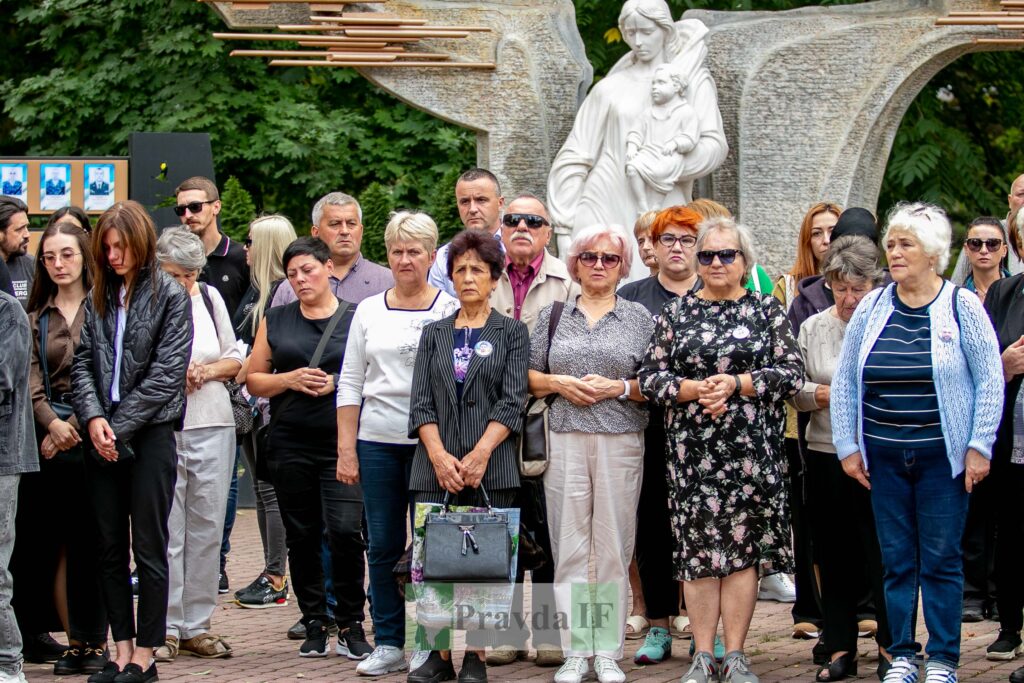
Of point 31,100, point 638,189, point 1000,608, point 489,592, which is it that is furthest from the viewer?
point 31,100

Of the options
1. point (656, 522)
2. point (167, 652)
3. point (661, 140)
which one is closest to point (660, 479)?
point (656, 522)

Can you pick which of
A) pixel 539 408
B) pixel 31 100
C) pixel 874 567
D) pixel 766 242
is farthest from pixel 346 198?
pixel 31 100

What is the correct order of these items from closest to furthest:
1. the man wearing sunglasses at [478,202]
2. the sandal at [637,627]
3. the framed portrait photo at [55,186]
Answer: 1. the sandal at [637,627]
2. the man wearing sunglasses at [478,202]
3. the framed portrait photo at [55,186]

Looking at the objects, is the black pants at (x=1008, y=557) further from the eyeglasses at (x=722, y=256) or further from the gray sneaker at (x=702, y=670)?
the eyeglasses at (x=722, y=256)

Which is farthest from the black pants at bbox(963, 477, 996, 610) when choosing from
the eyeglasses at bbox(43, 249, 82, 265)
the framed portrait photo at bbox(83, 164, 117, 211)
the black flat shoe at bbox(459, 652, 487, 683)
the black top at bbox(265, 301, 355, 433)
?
the framed portrait photo at bbox(83, 164, 117, 211)

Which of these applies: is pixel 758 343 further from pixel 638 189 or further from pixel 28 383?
pixel 638 189

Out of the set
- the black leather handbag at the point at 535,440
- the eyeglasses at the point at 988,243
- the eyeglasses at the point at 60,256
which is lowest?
the black leather handbag at the point at 535,440

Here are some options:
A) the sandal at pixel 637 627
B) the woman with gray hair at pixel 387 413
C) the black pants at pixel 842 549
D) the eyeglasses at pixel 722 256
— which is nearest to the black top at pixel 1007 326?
the black pants at pixel 842 549

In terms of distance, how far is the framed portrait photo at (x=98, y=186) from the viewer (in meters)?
9.84

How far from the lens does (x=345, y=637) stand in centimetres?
645

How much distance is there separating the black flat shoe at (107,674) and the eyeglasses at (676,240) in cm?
278

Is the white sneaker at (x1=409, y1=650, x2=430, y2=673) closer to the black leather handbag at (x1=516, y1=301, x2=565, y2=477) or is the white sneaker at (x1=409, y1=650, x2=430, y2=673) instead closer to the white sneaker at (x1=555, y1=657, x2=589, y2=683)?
the white sneaker at (x1=555, y1=657, x2=589, y2=683)

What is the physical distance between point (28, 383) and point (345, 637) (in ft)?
5.45

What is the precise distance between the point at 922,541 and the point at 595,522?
4.01 feet
